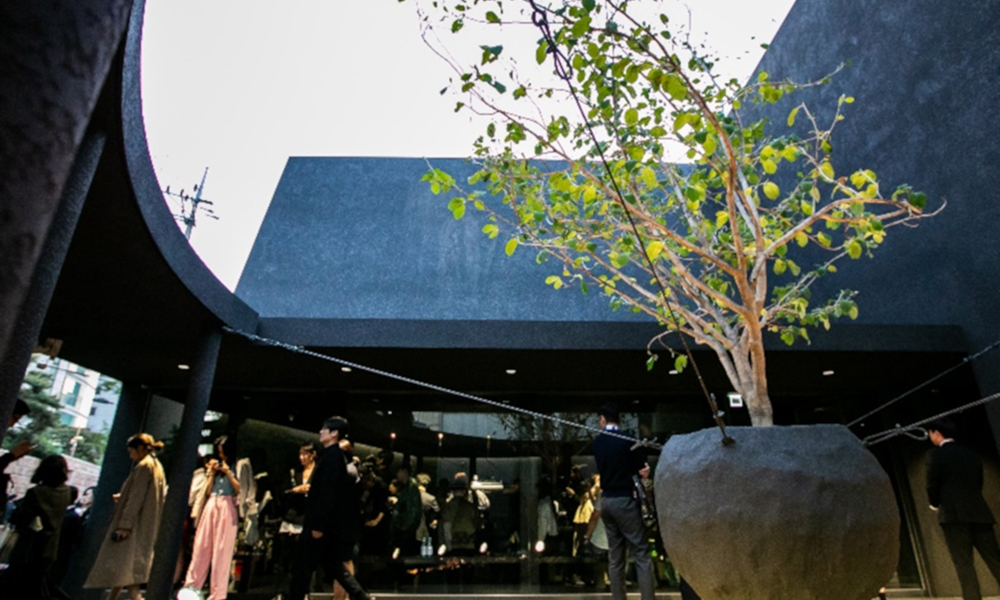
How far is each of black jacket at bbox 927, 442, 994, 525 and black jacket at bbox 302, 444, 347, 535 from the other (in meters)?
4.69

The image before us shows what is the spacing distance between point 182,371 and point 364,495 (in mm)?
2703

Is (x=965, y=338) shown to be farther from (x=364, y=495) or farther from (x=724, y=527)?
(x=364, y=495)

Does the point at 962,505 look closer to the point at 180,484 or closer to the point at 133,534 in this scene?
the point at 180,484

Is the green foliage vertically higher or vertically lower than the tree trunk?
higher

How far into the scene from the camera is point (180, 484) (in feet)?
15.6

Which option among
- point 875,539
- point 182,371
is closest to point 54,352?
point 182,371

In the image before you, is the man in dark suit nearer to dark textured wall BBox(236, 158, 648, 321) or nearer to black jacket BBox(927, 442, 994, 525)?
black jacket BBox(927, 442, 994, 525)

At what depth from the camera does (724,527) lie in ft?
6.47

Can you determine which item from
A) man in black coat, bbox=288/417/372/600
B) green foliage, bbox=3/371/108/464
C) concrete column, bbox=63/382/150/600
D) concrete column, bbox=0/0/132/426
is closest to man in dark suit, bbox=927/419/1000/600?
man in black coat, bbox=288/417/372/600

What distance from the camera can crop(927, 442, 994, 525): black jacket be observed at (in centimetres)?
443

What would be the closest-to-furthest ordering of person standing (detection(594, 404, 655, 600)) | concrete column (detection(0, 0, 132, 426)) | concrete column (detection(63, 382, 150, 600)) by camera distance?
concrete column (detection(0, 0, 132, 426)) → person standing (detection(594, 404, 655, 600)) → concrete column (detection(63, 382, 150, 600))

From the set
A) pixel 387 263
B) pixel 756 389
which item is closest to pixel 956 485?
pixel 756 389

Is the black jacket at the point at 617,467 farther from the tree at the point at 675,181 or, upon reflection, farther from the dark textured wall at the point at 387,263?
the dark textured wall at the point at 387,263

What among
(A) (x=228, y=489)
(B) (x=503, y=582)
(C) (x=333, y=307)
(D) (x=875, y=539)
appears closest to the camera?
(D) (x=875, y=539)
